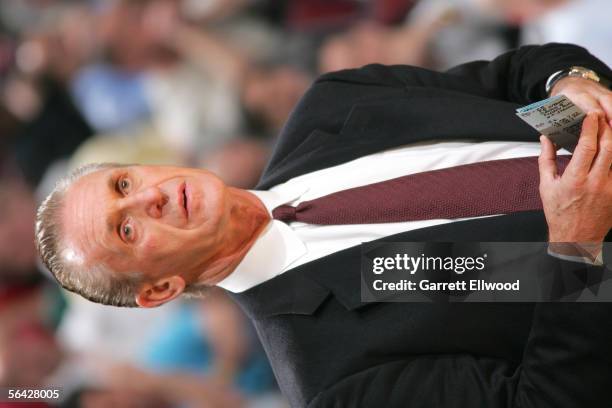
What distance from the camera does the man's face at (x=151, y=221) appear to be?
1.71 metres

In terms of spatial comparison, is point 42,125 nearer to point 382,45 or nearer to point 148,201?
point 382,45

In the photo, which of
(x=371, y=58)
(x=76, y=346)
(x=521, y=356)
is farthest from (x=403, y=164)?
(x=76, y=346)

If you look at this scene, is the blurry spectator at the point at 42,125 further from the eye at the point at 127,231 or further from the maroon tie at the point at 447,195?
the maroon tie at the point at 447,195

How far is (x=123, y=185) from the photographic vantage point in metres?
1.79

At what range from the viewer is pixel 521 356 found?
1465 millimetres

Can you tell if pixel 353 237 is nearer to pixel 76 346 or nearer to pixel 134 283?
pixel 134 283

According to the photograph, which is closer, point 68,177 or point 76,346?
point 68,177

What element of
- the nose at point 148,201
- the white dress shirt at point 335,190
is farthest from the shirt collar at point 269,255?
the nose at point 148,201

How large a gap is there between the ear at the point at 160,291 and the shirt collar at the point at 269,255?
11 centimetres

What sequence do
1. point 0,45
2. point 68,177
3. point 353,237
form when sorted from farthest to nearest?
point 0,45 → point 68,177 → point 353,237

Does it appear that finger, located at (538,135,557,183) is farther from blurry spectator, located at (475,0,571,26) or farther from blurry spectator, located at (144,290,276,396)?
blurry spectator, located at (144,290,276,396)

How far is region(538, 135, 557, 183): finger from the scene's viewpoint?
4.02 ft

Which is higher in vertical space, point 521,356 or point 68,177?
point 68,177

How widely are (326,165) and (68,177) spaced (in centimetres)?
65
